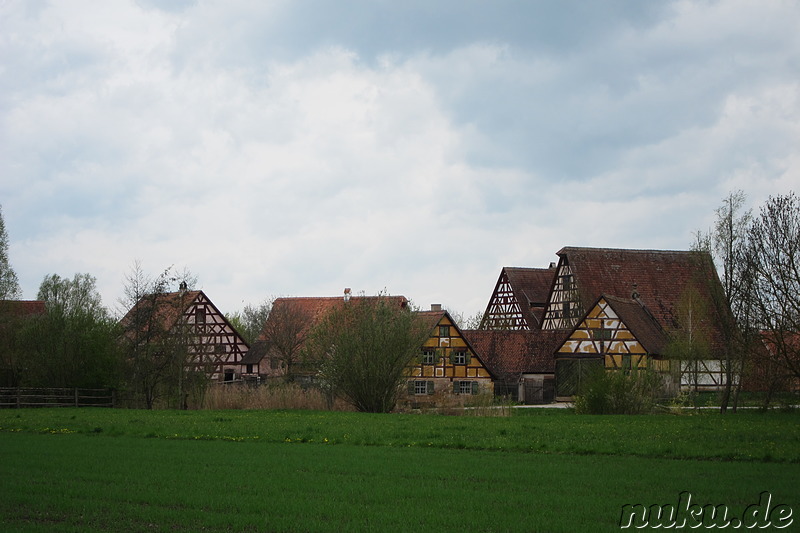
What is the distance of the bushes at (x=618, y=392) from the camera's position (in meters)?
30.2

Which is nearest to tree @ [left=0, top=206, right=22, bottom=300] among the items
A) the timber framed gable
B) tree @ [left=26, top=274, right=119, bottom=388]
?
tree @ [left=26, top=274, right=119, bottom=388]

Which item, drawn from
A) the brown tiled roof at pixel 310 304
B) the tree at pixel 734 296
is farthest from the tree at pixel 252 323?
the tree at pixel 734 296

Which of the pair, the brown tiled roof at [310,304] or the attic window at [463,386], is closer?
the attic window at [463,386]

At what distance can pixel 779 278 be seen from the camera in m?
30.0

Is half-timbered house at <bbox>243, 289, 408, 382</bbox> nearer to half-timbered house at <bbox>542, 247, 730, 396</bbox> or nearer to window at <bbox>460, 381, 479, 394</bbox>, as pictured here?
window at <bbox>460, 381, 479, 394</bbox>

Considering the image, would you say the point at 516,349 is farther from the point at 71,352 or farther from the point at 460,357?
the point at 71,352

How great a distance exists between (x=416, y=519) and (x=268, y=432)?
1254 centimetres

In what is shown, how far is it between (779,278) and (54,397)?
103 feet

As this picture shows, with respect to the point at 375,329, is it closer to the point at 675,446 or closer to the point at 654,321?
the point at 675,446

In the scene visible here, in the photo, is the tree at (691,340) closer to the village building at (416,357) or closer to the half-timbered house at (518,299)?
the village building at (416,357)

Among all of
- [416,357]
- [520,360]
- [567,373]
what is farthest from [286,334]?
[416,357]

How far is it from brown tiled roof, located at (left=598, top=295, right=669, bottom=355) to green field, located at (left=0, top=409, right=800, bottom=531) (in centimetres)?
2707

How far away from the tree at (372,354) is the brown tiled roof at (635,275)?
31027 mm

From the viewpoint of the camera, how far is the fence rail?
3812cm
